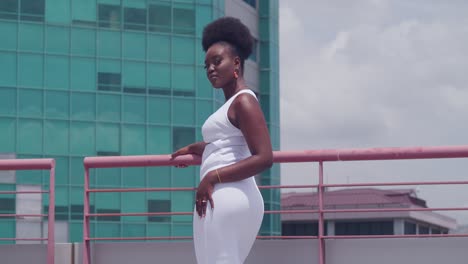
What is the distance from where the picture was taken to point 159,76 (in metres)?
55.0

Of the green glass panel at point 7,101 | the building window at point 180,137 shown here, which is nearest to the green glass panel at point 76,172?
the green glass panel at point 7,101

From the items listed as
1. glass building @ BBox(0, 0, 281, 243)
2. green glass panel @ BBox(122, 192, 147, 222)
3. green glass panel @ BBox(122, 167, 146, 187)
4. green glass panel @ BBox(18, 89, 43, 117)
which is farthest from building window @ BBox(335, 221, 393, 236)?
green glass panel @ BBox(18, 89, 43, 117)

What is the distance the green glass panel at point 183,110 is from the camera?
182ft

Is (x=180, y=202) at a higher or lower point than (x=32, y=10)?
lower

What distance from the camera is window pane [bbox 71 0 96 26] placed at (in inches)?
2095

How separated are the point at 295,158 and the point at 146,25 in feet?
160

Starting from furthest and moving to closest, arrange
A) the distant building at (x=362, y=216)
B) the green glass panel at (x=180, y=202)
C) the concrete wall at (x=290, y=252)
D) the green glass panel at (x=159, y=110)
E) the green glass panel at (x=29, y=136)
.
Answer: the distant building at (x=362, y=216) → the green glass panel at (x=159, y=110) → the green glass panel at (x=180, y=202) → the green glass panel at (x=29, y=136) → the concrete wall at (x=290, y=252)

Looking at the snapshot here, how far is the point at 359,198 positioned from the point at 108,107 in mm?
35869

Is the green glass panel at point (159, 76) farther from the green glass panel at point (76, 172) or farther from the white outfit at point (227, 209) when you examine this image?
the white outfit at point (227, 209)

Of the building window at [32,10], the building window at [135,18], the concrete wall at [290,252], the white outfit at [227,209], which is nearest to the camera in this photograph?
the white outfit at [227,209]

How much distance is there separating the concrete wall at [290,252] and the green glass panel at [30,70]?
145 ft

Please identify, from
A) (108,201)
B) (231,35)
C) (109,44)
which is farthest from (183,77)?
(231,35)

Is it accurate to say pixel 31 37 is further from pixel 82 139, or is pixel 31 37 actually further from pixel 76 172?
pixel 76 172

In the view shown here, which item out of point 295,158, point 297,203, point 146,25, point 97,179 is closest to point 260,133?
point 295,158
